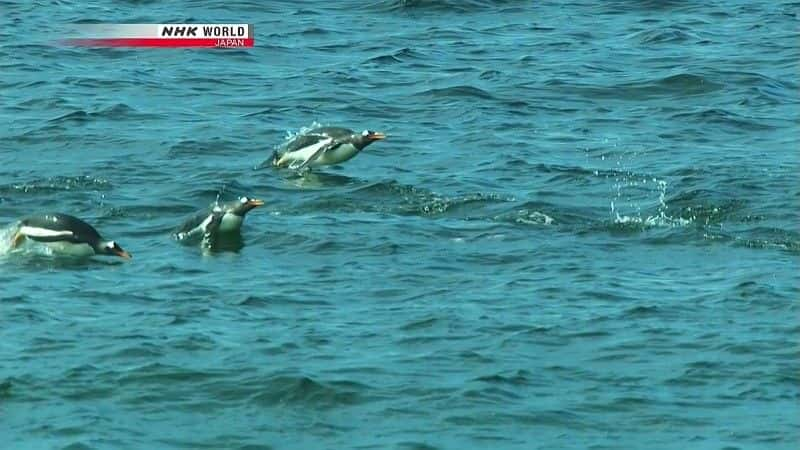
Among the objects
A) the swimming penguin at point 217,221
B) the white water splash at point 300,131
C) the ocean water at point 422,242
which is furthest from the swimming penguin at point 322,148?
the swimming penguin at point 217,221

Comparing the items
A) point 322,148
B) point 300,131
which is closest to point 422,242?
point 322,148

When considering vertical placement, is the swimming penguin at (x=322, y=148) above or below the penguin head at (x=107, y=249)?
below

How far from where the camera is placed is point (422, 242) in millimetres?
21984

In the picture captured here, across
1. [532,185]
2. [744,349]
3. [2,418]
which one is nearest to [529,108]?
[532,185]

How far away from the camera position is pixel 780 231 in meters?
22.5

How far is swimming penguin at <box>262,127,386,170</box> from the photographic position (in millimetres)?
25766

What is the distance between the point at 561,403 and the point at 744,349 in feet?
7.49

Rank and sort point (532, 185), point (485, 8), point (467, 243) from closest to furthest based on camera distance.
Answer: point (467, 243) → point (532, 185) → point (485, 8)

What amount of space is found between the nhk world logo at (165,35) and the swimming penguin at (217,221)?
521 inches

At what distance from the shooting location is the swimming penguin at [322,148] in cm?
2577

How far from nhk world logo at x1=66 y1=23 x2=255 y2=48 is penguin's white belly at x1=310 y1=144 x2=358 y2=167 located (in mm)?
9781

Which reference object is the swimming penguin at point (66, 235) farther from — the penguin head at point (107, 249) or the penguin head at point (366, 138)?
the penguin head at point (366, 138)

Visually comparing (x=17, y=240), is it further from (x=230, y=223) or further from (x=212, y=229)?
(x=230, y=223)

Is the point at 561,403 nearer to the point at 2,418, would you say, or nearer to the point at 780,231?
the point at 2,418
